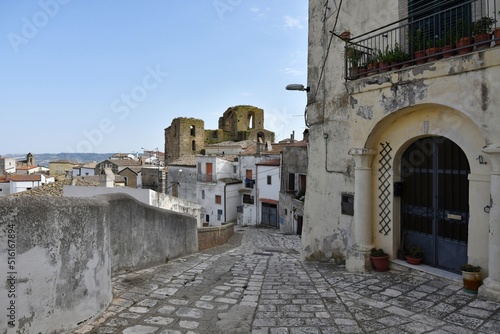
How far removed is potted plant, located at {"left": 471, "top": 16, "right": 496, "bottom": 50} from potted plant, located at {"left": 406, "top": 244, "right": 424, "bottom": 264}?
3.95m

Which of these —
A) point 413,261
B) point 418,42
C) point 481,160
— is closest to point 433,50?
point 418,42

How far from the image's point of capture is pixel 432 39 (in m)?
7.17

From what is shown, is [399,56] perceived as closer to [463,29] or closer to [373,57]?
[373,57]

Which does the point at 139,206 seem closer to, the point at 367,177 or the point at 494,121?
the point at 367,177

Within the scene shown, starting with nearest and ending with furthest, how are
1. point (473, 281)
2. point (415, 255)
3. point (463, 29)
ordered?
point (473, 281) → point (463, 29) → point (415, 255)

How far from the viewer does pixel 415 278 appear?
6.82 metres

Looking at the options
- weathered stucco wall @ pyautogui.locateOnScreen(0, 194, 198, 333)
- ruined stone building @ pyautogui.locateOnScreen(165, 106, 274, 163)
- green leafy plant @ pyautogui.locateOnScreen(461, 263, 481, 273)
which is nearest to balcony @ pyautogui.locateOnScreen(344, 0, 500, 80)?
green leafy plant @ pyautogui.locateOnScreen(461, 263, 481, 273)

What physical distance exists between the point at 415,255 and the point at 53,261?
6.53 metres

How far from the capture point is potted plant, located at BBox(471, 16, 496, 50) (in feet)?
19.3

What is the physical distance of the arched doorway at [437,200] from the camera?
6.67 m

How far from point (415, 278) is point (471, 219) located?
1527 mm

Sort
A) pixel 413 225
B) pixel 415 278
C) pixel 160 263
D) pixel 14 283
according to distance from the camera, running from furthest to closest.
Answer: pixel 160 263, pixel 413 225, pixel 415 278, pixel 14 283

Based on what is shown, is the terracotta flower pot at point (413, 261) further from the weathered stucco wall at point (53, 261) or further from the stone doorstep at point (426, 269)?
the weathered stucco wall at point (53, 261)

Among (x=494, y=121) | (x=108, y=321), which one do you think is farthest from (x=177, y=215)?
(x=494, y=121)
